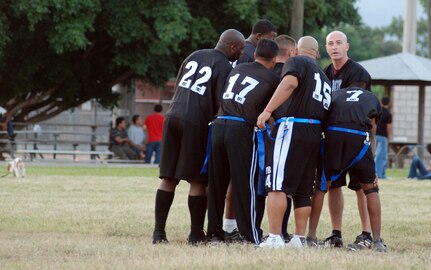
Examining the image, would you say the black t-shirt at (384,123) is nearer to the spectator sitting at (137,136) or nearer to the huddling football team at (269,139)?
the spectator sitting at (137,136)

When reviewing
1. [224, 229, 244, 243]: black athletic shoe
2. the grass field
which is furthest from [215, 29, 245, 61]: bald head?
the grass field

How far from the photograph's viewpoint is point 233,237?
468 inches

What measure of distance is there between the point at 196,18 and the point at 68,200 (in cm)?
1913

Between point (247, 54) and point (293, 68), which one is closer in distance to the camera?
point (293, 68)

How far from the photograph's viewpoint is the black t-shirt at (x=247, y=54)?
39.1 ft

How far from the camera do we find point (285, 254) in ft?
32.1

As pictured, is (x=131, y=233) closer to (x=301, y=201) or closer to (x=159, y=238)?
(x=159, y=238)

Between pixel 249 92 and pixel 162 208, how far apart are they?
4.98ft

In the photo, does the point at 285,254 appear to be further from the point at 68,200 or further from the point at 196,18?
the point at 196,18

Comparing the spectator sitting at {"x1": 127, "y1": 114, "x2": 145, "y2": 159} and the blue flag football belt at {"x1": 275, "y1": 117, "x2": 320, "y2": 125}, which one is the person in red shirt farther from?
the blue flag football belt at {"x1": 275, "y1": 117, "x2": 320, "y2": 125}

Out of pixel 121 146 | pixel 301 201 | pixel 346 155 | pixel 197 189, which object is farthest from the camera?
pixel 121 146

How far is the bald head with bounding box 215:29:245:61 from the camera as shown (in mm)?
11688

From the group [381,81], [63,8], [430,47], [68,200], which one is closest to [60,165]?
[63,8]

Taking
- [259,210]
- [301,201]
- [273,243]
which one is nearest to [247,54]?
[259,210]
